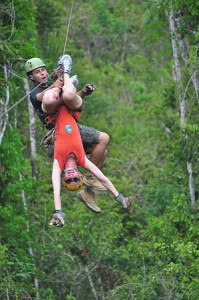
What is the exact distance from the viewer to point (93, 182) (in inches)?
390

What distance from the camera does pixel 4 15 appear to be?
50.9 ft

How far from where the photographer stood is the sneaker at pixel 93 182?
32.3ft

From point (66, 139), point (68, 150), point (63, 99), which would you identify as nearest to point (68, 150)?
point (68, 150)

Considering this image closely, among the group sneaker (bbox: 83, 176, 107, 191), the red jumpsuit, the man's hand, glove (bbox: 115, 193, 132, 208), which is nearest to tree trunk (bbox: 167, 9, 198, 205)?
sneaker (bbox: 83, 176, 107, 191)

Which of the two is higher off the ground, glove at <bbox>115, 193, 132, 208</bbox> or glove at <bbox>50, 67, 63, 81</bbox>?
glove at <bbox>50, 67, 63, 81</bbox>

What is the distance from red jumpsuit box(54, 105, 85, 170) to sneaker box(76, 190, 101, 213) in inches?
31.6

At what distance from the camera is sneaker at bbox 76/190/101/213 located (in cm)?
984

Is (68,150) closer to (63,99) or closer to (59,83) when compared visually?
(63,99)

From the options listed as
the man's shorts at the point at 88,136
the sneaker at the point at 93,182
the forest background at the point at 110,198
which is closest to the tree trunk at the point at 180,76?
the forest background at the point at 110,198

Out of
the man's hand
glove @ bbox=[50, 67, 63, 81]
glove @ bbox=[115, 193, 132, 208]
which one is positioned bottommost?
glove @ bbox=[115, 193, 132, 208]

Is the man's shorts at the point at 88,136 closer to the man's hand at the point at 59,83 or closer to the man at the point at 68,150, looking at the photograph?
the man at the point at 68,150

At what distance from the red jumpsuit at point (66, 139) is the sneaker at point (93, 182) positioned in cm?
74

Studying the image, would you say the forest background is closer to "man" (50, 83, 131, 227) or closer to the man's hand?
"man" (50, 83, 131, 227)

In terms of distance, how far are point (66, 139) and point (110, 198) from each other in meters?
12.9
